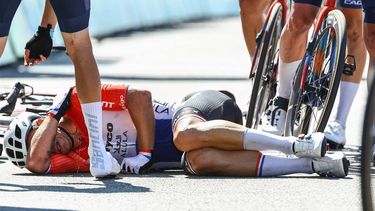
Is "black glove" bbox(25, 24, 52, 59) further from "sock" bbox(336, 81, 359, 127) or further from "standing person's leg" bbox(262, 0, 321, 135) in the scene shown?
"sock" bbox(336, 81, 359, 127)

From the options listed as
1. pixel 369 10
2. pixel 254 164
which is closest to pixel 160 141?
pixel 254 164

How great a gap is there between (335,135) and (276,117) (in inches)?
17.2

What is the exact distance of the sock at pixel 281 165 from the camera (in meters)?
8.52

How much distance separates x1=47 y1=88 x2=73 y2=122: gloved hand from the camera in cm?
886

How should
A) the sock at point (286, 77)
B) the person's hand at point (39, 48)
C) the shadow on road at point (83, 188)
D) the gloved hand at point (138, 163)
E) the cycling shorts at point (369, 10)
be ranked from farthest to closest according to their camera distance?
the sock at point (286, 77), the person's hand at point (39, 48), the gloved hand at point (138, 163), the cycling shorts at point (369, 10), the shadow on road at point (83, 188)

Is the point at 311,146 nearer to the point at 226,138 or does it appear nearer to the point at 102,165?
the point at 226,138

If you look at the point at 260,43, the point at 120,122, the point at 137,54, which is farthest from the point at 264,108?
the point at 137,54

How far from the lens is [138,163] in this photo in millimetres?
8844

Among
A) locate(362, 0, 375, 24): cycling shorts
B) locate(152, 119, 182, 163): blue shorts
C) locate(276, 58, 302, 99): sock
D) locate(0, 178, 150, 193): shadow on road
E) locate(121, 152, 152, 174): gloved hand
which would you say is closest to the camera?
locate(0, 178, 150, 193): shadow on road

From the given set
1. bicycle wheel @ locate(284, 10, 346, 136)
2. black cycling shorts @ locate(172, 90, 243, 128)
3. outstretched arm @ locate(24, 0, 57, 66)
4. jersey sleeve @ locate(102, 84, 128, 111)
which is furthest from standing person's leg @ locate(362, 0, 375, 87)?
outstretched arm @ locate(24, 0, 57, 66)

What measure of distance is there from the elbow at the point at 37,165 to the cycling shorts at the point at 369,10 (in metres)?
2.17

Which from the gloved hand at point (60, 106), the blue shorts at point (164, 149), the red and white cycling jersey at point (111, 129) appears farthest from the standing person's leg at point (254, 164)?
the gloved hand at point (60, 106)

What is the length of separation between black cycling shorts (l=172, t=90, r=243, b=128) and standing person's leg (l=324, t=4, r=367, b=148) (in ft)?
3.68

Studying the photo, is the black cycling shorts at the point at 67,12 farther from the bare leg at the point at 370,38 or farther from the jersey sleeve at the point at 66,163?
the bare leg at the point at 370,38
